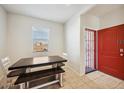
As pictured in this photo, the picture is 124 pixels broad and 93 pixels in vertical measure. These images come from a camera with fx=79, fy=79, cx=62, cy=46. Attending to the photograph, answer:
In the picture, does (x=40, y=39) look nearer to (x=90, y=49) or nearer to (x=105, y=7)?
(x=90, y=49)

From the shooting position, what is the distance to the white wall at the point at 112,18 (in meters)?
2.52

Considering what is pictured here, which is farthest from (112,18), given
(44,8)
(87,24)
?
(44,8)

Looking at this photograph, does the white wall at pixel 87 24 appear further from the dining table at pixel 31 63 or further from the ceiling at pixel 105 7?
the dining table at pixel 31 63

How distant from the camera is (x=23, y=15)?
327 centimetres

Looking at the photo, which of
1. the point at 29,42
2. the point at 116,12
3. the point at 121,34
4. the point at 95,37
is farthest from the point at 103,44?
the point at 29,42

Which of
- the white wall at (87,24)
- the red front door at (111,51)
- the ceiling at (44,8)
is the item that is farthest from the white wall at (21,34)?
the red front door at (111,51)

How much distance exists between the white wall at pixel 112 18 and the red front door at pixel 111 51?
0.16 metres

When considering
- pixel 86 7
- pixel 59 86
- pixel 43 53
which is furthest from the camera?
pixel 43 53

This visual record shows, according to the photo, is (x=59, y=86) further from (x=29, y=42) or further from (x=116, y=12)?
(x=116, y=12)

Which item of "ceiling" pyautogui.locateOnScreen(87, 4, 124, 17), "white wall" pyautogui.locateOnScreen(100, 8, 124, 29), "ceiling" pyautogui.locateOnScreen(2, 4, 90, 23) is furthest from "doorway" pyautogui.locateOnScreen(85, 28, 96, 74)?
"ceiling" pyautogui.locateOnScreen(2, 4, 90, 23)

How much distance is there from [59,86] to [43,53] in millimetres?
1970

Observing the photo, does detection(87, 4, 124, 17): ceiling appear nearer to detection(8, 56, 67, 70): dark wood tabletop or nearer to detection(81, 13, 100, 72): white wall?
detection(81, 13, 100, 72): white wall

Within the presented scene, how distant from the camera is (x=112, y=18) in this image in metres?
2.77
